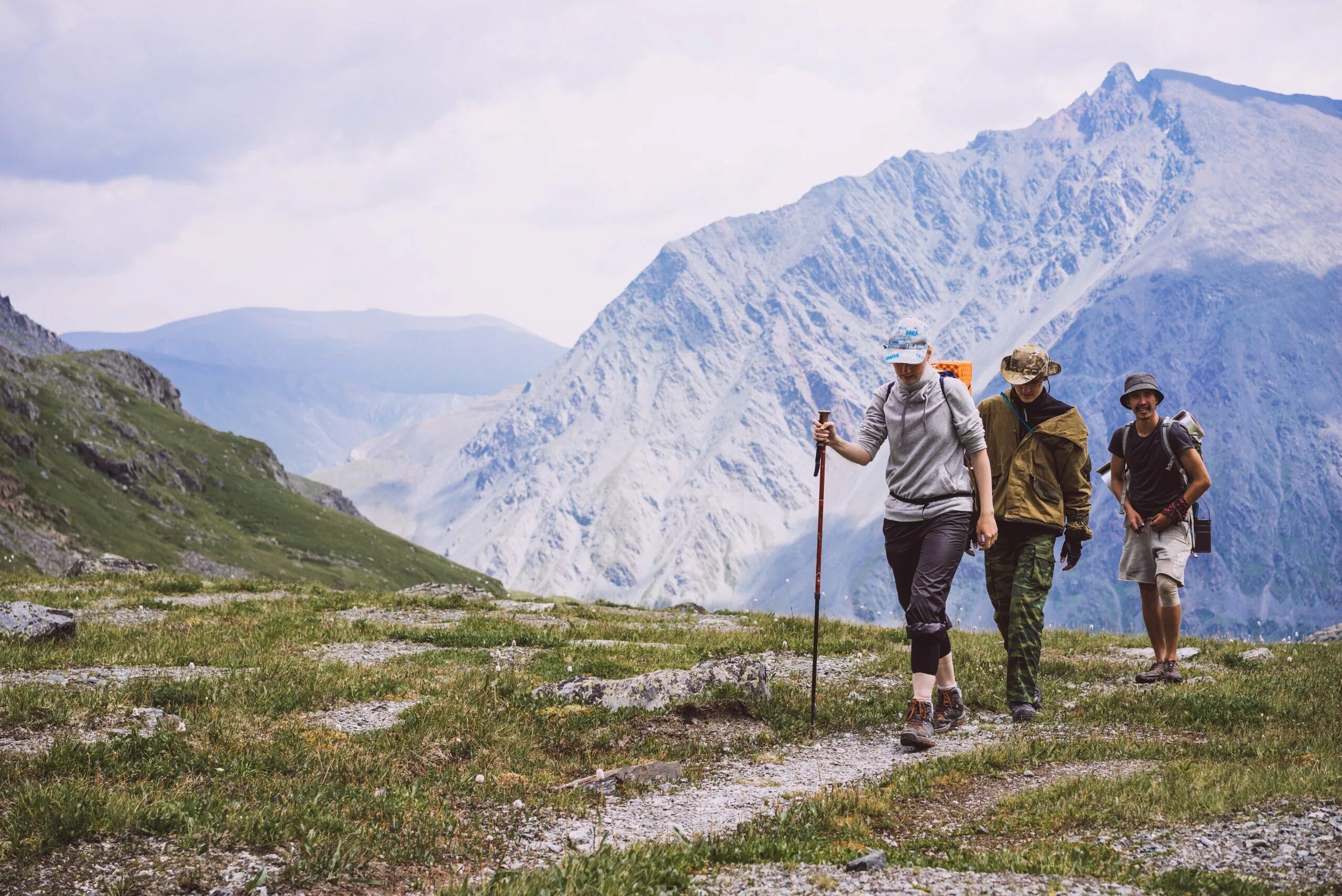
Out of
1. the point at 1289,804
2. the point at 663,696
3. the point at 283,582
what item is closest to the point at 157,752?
the point at 663,696

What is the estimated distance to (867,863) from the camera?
22.0 ft

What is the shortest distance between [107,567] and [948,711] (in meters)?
24.9

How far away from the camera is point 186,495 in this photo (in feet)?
529

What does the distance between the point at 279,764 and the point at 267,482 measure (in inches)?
7734

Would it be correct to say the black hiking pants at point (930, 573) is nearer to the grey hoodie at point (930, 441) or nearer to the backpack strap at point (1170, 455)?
the grey hoodie at point (930, 441)

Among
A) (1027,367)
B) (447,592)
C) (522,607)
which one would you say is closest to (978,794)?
(1027,367)

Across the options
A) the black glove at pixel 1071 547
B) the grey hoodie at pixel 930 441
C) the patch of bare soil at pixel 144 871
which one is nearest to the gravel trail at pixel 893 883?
the patch of bare soil at pixel 144 871

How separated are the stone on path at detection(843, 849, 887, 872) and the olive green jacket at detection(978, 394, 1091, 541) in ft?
21.0

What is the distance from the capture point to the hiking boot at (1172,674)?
13.7m

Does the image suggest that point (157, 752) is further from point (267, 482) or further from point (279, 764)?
point (267, 482)

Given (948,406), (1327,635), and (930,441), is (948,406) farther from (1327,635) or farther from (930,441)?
(1327,635)

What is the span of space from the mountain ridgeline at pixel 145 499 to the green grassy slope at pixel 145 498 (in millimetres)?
278

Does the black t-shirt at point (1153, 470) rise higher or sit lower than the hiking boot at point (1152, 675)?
higher

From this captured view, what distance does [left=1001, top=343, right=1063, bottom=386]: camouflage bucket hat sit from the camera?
12.3 m
